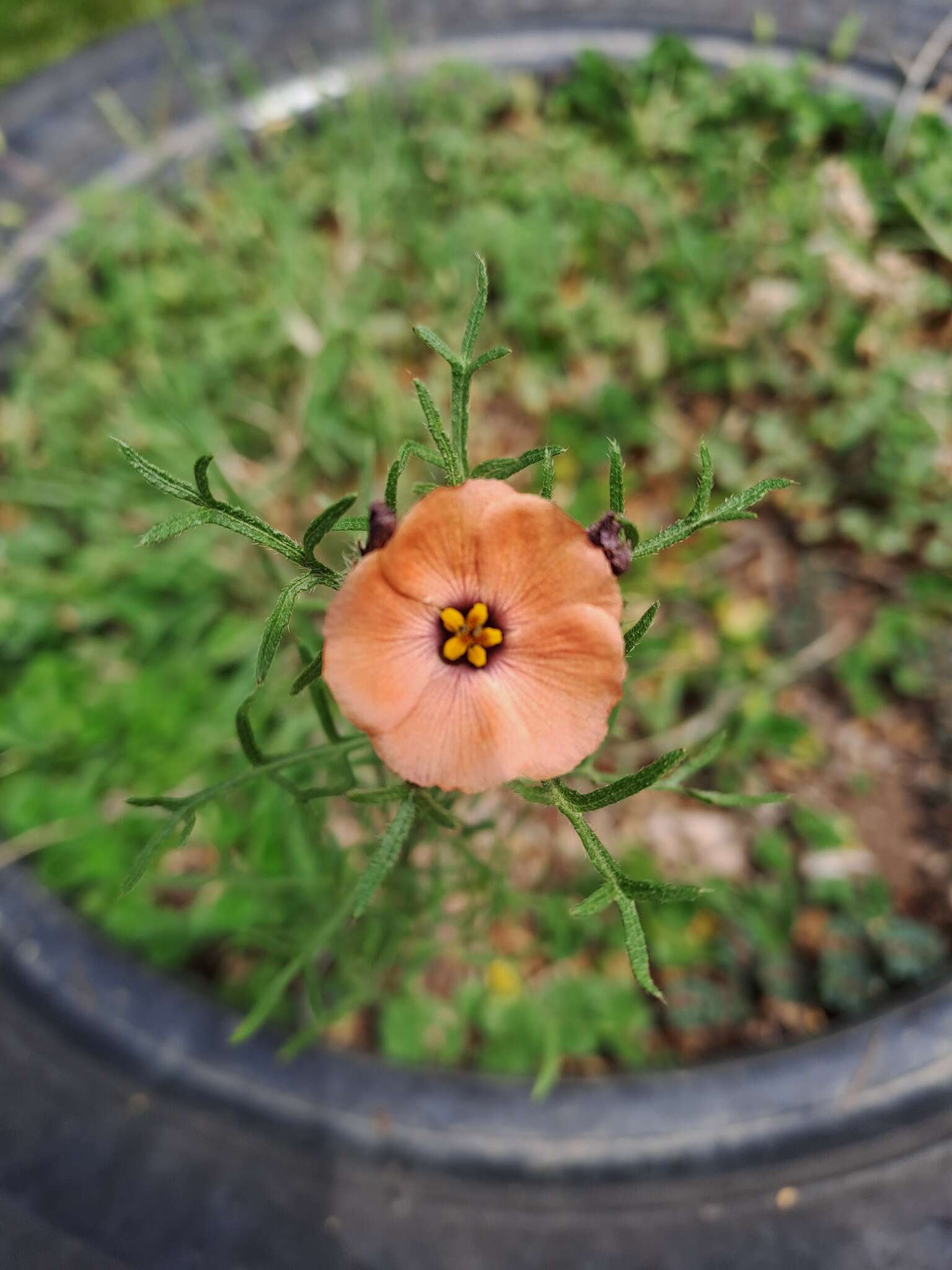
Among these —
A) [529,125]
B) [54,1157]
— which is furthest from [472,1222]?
[529,125]

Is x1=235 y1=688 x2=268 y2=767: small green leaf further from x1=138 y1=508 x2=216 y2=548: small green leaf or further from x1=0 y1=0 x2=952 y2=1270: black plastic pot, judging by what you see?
x1=0 y1=0 x2=952 y2=1270: black plastic pot

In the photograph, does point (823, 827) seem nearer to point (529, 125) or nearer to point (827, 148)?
point (827, 148)

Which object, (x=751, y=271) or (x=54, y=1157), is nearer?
(x=54, y=1157)

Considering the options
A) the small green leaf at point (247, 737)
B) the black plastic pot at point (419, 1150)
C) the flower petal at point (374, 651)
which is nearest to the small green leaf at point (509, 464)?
the flower petal at point (374, 651)

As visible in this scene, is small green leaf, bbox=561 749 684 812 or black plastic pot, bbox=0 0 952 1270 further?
black plastic pot, bbox=0 0 952 1270

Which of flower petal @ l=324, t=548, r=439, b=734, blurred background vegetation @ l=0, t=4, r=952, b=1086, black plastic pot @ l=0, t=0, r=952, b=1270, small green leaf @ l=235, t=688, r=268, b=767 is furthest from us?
blurred background vegetation @ l=0, t=4, r=952, b=1086

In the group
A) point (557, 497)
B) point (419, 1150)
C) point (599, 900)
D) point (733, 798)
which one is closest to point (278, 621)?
point (599, 900)

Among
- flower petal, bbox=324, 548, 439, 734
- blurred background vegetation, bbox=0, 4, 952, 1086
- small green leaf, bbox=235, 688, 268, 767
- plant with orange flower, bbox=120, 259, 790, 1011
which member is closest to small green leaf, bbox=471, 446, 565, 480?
plant with orange flower, bbox=120, 259, 790, 1011
